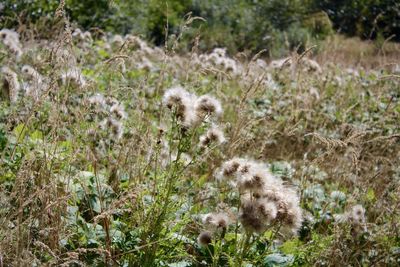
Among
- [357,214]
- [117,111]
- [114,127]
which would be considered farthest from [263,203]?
[117,111]

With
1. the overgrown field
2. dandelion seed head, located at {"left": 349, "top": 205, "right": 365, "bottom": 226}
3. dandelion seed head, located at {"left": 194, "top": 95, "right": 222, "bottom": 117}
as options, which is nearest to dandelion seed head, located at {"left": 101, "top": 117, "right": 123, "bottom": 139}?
the overgrown field

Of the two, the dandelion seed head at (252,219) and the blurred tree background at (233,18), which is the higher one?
the dandelion seed head at (252,219)

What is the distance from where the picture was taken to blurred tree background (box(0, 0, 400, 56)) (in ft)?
27.0

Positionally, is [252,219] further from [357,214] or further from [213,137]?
[357,214]

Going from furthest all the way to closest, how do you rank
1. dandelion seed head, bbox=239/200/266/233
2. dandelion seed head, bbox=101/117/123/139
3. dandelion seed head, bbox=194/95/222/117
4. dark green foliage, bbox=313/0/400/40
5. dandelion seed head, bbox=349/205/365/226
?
1. dark green foliage, bbox=313/0/400/40
2. dandelion seed head, bbox=101/117/123/139
3. dandelion seed head, bbox=349/205/365/226
4. dandelion seed head, bbox=194/95/222/117
5. dandelion seed head, bbox=239/200/266/233

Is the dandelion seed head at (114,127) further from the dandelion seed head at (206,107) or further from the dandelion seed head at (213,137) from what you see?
the dandelion seed head at (206,107)

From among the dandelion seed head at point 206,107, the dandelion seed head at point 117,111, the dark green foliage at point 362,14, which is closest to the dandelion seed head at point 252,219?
the dandelion seed head at point 206,107

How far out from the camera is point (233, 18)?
12078mm

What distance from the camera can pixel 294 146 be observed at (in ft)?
14.8

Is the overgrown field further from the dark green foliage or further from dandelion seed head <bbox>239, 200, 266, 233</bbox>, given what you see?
the dark green foliage

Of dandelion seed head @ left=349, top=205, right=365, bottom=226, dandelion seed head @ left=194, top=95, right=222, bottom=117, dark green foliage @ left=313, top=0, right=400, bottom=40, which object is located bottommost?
dark green foliage @ left=313, top=0, right=400, bottom=40

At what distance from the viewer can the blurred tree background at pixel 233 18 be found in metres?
8.22

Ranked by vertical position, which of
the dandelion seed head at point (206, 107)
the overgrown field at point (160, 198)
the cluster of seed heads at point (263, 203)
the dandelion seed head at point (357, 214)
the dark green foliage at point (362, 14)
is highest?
the dandelion seed head at point (206, 107)

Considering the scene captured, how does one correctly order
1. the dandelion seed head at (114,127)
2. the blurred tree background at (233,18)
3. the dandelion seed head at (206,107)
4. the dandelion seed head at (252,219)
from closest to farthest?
the dandelion seed head at (252,219) → the dandelion seed head at (206,107) → the dandelion seed head at (114,127) → the blurred tree background at (233,18)
